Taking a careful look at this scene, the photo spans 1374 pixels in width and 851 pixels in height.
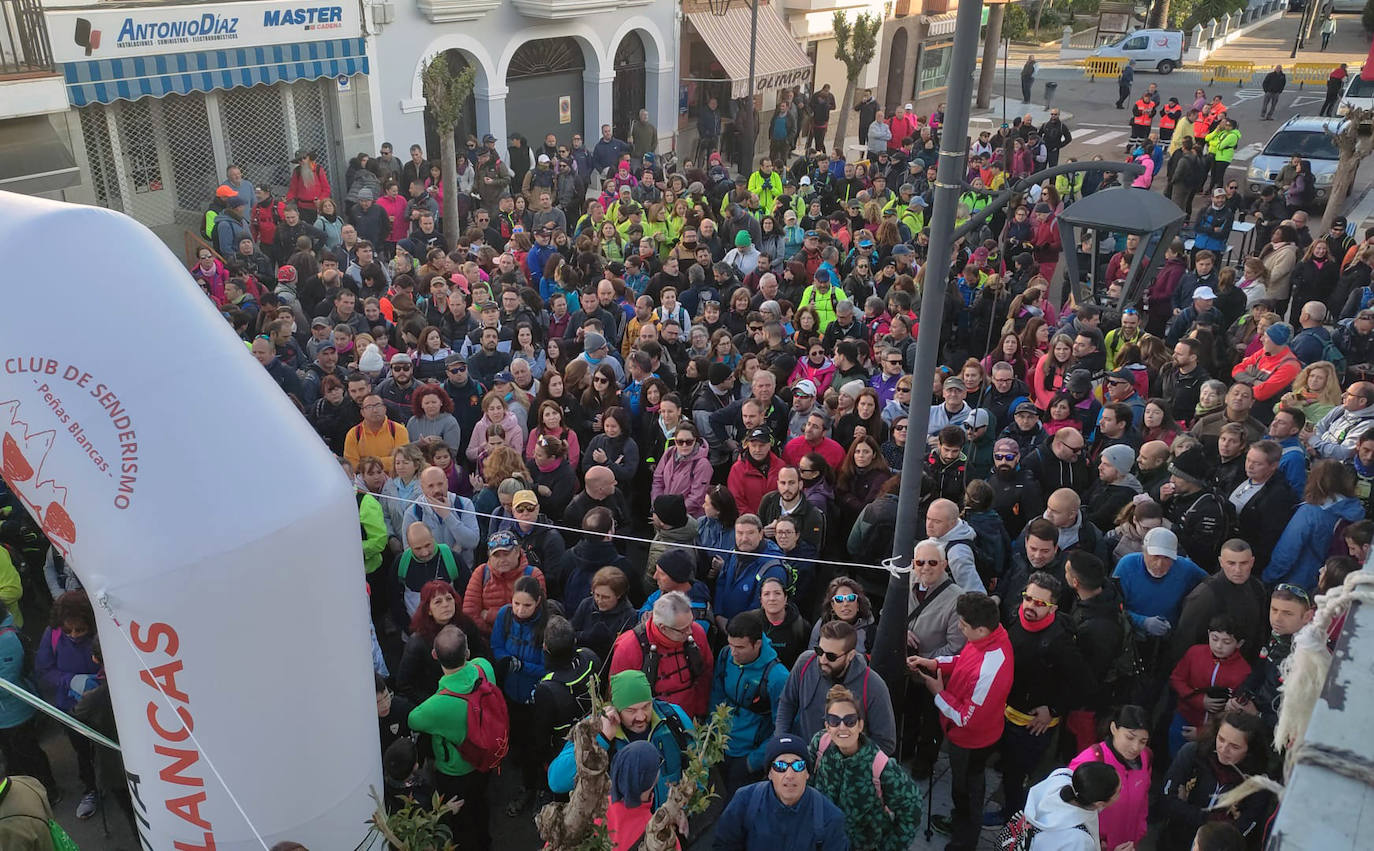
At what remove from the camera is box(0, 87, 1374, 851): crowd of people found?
187 inches

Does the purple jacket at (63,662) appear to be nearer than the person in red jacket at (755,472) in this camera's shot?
Yes

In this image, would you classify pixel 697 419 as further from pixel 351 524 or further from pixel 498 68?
pixel 498 68

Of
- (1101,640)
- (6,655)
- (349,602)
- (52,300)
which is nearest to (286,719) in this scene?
(349,602)

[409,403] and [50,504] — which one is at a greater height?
[50,504]

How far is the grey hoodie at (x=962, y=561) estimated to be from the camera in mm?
5719

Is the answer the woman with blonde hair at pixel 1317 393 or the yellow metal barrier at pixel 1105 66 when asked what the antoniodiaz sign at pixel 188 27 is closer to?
the woman with blonde hair at pixel 1317 393

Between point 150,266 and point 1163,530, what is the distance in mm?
4910

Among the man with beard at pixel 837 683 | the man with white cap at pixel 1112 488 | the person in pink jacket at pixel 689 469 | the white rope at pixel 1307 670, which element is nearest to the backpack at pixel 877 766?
the man with beard at pixel 837 683

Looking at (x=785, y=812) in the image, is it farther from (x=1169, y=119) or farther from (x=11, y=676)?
(x=1169, y=119)

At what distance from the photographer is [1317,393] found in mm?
7742

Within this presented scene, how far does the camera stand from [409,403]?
27.4 feet

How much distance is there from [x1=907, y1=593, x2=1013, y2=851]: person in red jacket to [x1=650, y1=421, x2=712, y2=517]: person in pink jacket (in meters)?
2.15

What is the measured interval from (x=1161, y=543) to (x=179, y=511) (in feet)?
15.3

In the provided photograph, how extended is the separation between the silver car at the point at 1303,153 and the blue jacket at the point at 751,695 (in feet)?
56.7
